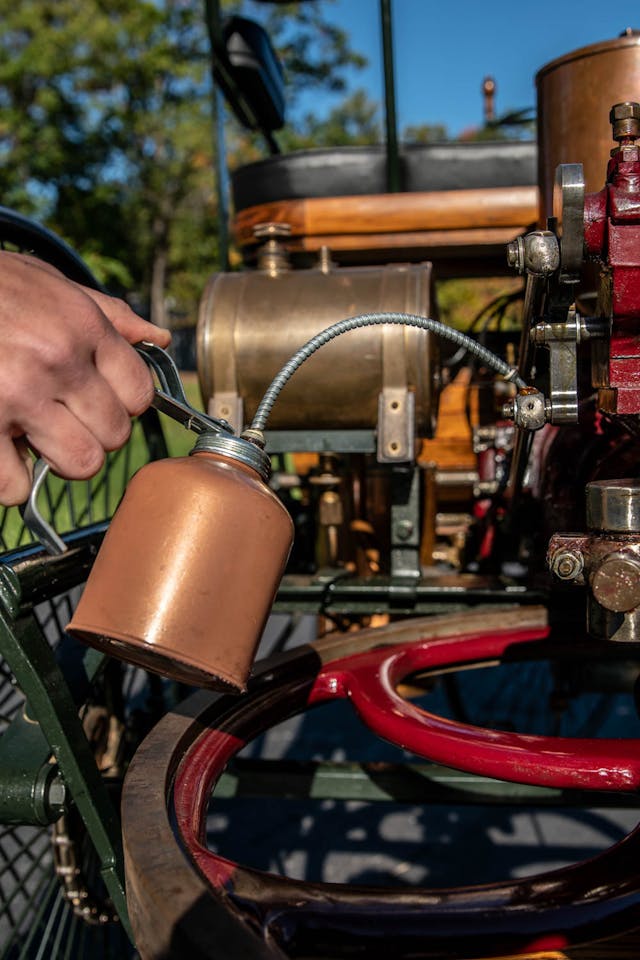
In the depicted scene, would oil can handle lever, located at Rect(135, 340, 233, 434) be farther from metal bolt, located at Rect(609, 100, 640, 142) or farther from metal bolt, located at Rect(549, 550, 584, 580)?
metal bolt, located at Rect(609, 100, 640, 142)

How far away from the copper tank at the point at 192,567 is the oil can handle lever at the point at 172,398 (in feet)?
0.25

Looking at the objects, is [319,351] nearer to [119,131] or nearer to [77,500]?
[77,500]

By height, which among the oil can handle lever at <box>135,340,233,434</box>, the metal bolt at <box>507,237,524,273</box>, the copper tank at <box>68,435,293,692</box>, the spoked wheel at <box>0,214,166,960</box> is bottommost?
the spoked wheel at <box>0,214,166,960</box>

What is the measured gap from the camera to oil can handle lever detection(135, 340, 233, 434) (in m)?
0.84

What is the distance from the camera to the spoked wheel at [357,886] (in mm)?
740

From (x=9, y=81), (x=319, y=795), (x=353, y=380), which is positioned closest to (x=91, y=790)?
(x=319, y=795)

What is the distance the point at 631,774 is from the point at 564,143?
1.00m

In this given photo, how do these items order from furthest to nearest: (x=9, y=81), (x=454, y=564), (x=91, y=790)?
(x=9, y=81) < (x=454, y=564) < (x=91, y=790)

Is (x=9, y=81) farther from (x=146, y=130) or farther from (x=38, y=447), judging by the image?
(x=38, y=447)

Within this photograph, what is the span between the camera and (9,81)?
18422mm

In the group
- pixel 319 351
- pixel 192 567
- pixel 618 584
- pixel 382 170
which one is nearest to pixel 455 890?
pixel 618 584

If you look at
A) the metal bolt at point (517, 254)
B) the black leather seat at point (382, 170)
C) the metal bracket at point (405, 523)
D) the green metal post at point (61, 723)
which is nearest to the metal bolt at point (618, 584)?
the metal bolt at point (517, 254)

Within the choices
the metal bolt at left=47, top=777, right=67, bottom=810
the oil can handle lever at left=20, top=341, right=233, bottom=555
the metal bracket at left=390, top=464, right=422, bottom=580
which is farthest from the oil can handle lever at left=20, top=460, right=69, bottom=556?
the metal bracket at left=390, top=464, right=422, bottom=580

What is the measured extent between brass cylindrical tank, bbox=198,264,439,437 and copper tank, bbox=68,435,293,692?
853mm
